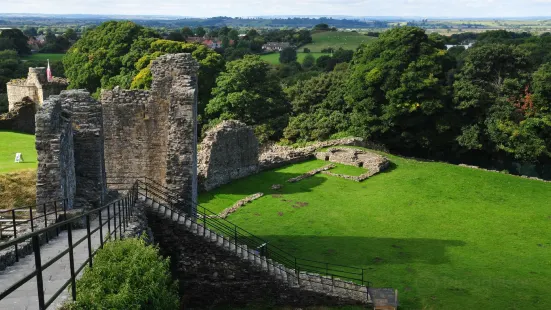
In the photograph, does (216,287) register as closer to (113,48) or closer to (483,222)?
(483,222)

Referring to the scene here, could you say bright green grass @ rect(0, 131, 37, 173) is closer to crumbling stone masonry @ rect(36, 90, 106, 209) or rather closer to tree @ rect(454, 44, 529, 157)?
crumbling stone masonry @ rect(36, 90, 106, 209)

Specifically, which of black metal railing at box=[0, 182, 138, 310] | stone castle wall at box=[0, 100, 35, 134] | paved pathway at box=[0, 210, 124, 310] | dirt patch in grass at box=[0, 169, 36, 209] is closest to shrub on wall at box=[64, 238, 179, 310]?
black metal railing at box=[0, 182, 138, 310]

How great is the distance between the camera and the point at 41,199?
12727 millimetres

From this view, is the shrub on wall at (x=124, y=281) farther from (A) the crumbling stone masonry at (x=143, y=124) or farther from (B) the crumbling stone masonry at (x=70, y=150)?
(A) the crumbling stone masonry at (x=143, y=124)

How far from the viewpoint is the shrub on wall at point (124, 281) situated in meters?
7.74

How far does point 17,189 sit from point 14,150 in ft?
19.7

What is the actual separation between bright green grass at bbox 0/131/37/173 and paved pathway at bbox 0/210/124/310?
8636 millimetres

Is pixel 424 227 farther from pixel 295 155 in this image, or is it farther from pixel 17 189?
pixel 17 189

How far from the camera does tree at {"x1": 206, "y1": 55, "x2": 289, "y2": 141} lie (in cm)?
3944

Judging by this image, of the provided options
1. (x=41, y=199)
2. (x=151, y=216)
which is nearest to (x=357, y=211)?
(x=151, y=216)

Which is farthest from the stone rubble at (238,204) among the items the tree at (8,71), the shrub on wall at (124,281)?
the tree at (8,71)

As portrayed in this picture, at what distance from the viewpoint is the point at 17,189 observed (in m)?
17.7

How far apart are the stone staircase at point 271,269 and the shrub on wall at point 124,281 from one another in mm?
3786

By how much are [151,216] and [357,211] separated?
36.1 ft
